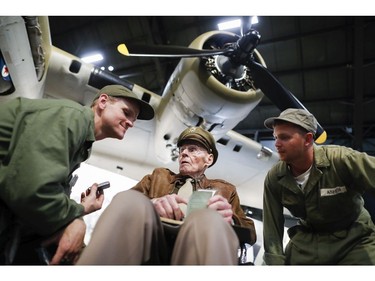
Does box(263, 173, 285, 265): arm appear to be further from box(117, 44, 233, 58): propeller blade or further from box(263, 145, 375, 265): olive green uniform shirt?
box(117, 44, 233, 58): propeller blade

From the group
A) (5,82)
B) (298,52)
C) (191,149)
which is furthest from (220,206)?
(298,52)

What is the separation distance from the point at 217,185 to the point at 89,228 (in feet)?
4.98

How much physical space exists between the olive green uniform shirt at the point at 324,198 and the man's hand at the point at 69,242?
39.8 inches

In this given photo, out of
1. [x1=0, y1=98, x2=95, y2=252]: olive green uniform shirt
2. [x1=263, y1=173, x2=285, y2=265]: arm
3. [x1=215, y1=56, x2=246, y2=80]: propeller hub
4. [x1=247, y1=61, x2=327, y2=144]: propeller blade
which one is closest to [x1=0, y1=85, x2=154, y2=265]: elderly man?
[x1=0, y1=98, x2=95, y2=252]: olive green uniform shirt

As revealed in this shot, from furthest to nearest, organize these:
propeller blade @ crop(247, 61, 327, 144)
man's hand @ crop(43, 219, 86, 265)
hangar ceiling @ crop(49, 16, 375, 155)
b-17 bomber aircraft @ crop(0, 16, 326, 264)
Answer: hangar ceiling @ crop(49, 16, 375, 155) → propeller blade @ crop(247, 61, 327, 144) → b-17 bomber aircraft @ crop(0, 16, 326, 264) → man's hand @ crop(43, 219, 86, 265)

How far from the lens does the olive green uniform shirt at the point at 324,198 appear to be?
4.74 feet

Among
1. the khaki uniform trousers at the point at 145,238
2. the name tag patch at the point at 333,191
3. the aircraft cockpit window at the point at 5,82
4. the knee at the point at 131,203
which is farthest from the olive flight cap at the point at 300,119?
the aircraft cockpit window at the point at 5,82

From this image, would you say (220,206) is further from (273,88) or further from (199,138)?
(273,88)

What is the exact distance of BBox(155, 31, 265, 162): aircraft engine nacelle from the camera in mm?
2830

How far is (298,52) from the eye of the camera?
6570mm

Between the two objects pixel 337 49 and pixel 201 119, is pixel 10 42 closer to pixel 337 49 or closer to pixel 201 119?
pixel 201 119

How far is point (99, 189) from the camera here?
49.4 inches

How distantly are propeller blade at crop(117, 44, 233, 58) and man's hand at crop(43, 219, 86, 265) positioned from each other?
7.34ft

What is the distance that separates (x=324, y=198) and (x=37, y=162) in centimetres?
144
